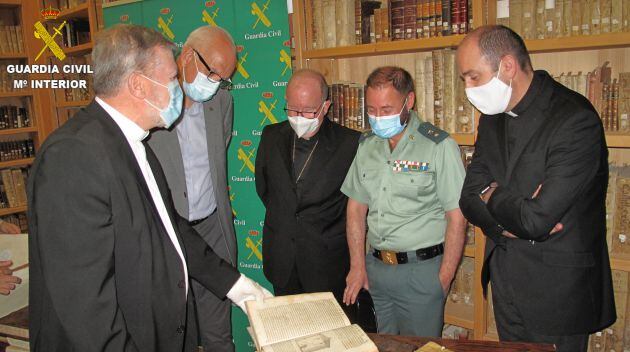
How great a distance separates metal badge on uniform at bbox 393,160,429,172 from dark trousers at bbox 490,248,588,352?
0.49 meters

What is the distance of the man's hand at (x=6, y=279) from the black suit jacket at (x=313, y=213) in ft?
4.04

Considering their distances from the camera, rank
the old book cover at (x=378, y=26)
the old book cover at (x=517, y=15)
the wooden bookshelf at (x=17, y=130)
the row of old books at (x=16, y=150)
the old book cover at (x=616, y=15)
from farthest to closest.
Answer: the row of old books at (x=16, y=150) < the wooden bookshelf at (x=17, y=130) < the old book cover at (x=378, y=26) < the old book cover at (x=517, y=15) < the old book cover at (x=616, y=15)

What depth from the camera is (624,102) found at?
204 cm

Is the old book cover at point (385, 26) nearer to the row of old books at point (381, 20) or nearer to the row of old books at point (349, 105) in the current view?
the row of old books at point (381, 20)

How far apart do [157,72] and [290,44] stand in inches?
65.7

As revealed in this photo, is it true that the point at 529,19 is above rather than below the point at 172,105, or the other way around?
above

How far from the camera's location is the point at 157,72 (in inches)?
Result: 54.7

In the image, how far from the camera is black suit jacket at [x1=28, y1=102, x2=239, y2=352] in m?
1.11

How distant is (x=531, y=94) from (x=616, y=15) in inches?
A: 25.8

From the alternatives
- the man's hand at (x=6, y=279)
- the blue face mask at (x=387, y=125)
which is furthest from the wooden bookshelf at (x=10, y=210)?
the blue face mask at (x=387, y=125)

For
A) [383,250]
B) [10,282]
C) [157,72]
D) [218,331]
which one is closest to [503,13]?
[383,250]

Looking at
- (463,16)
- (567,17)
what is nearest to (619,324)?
(567,17)

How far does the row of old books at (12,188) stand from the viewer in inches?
189

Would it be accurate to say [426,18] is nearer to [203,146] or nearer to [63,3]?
[203,146]
